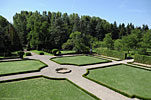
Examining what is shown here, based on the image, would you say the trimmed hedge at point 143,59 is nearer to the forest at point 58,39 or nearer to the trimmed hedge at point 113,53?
the trimmed hedge at point 113,53

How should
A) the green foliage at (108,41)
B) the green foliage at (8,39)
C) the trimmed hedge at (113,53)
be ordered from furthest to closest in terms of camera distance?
the green foliage at (108,41) → the green foliage at (8,39) → the trimmed hedge at (113,53)

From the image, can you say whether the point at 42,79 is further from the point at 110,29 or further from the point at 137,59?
the point at 110,29

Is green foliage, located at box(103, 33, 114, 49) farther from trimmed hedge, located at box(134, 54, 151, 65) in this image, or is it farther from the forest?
trimmed hedge, located at box(134, 54, 151, 65)

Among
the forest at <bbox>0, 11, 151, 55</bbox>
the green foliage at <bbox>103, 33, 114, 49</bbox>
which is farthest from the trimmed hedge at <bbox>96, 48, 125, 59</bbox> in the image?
the green foliage at <bbox>103, 33, 114, 49</bbox>

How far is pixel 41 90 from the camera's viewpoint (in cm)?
1099

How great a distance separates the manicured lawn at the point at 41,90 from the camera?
9734 mm

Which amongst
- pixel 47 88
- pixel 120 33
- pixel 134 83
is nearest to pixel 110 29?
pixel 120 33

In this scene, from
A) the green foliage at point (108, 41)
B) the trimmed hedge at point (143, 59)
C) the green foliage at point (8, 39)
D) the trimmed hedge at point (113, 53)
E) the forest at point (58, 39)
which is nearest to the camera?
the trimmed hedge at point (143, 59)

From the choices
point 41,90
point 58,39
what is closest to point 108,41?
point 58,39

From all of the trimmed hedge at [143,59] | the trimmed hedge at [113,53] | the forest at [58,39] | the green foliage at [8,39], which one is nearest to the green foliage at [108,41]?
the forest at [58,39]

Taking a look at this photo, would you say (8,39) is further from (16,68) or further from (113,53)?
(113,53)

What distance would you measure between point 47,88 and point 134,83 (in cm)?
997

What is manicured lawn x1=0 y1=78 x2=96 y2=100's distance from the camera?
9734 mm

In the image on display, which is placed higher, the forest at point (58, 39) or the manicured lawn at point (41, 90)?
the forest at point (58, 39)
